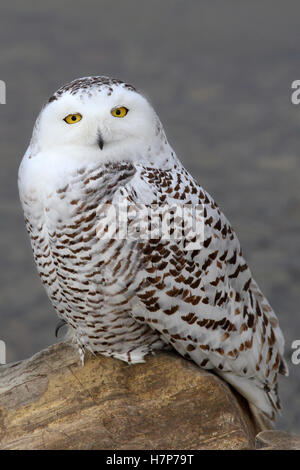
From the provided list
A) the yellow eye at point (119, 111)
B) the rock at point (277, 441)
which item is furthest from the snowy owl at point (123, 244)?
the rock at point (277, 441)

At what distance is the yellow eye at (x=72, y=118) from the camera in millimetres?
1885

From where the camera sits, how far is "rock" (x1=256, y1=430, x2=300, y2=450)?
198 centimetres

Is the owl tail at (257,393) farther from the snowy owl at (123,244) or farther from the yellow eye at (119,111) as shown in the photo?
the yellow eye at (119,111)

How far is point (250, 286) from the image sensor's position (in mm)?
2301

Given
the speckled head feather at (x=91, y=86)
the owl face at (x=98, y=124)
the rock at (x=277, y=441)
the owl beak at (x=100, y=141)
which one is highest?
the speckled head feather at (x=91, y=86)

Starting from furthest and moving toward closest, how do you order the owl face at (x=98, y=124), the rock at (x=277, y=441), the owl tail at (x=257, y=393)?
the owl tail at (x=257, y=393) → the rock at (x=277, y=441) → the owl face at (x=98, y=124)

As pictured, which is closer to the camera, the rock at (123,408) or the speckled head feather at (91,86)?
the speckled head feather at (91,86)

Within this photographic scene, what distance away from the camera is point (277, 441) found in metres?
2.00

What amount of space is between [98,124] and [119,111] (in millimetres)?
68

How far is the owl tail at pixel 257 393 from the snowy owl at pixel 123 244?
0.05 metres

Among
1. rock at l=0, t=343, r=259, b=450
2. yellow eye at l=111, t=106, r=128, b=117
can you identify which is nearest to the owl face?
yellow eye at l=111, t=106, r=128, b=117

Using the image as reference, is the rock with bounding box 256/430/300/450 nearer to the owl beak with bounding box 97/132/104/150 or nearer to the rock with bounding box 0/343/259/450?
the rock with bounding box 0/343/259/450

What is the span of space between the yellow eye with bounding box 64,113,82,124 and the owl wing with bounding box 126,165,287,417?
208mm
